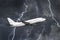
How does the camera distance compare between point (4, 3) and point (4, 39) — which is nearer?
point (4, 39)

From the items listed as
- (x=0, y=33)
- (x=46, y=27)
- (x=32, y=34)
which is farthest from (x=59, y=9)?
(x=0, y=33)

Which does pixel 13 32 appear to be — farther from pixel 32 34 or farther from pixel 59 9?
pixel 59 9

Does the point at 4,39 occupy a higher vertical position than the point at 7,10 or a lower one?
lower

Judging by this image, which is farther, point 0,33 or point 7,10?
point 7,10

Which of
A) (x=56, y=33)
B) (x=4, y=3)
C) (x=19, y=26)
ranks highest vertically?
(x=4, y=3)

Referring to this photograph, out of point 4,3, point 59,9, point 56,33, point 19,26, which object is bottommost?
point 56,33

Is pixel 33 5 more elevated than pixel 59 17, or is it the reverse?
pixel 33 5

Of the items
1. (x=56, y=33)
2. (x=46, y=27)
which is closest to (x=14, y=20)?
(x=46, y=27)

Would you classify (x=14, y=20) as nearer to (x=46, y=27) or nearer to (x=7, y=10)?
(x=7, y=10)
